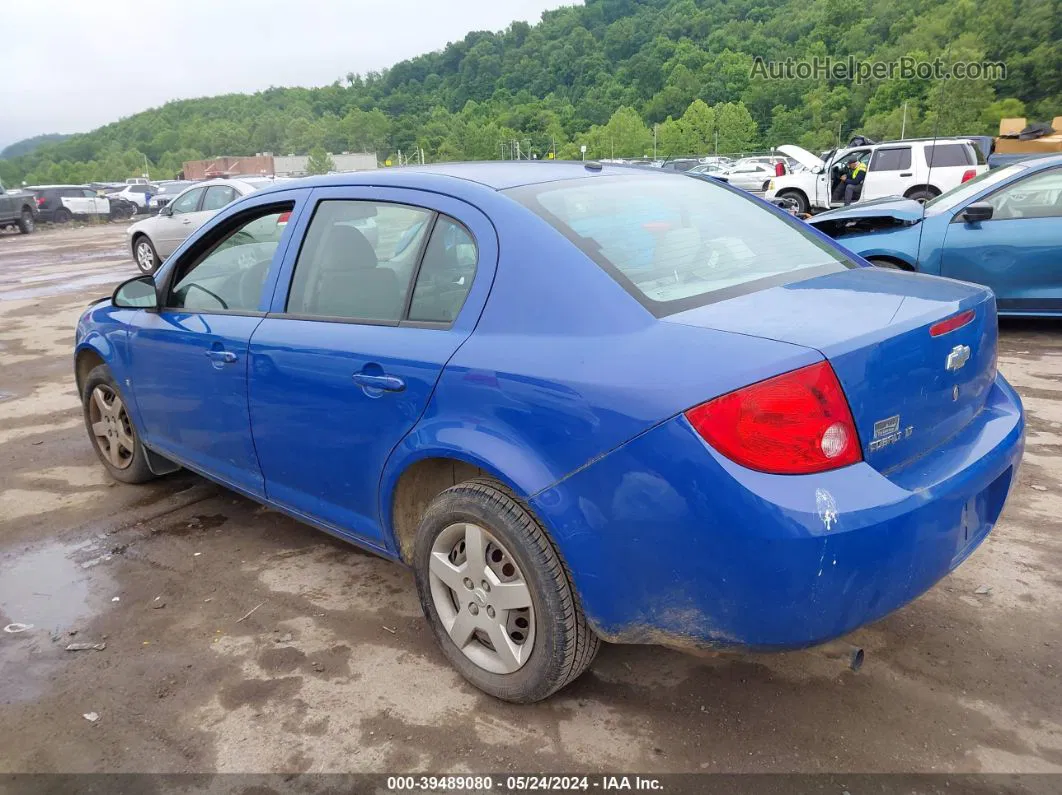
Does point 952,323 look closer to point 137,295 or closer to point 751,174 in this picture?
point 137,295

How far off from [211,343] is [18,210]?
2860 centimetres

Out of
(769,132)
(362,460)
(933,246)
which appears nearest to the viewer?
(362,460)

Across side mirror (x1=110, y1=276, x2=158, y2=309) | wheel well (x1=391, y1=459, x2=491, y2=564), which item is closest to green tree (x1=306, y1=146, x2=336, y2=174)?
side mirror (x1=110, y1=276, x2=158, y2=309)

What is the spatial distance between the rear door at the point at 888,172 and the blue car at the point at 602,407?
15.3 m

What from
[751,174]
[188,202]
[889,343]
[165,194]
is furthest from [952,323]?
[165,194]

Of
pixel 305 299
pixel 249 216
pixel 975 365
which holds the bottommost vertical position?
pixel 975 365

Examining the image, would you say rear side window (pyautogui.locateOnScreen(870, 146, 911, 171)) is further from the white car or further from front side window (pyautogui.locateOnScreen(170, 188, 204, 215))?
front side window (pyautogui.locateOnScreen(170, 188, 204, 215))

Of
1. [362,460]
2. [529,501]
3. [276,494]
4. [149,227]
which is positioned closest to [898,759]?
[529,501]

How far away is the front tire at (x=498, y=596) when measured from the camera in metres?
2.27

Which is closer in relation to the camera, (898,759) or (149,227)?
(898,759)

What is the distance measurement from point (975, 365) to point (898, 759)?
1185 mm

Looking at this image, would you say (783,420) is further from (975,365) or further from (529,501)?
(975,365)

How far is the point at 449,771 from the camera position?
2.26m

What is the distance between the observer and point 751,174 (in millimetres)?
33500
